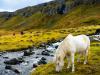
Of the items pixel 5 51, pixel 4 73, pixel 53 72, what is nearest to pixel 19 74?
pixel 4 73

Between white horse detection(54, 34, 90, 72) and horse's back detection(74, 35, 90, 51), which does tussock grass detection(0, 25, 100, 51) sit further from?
white horse detection(54, 34, 90, 72)

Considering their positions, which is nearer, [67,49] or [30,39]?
[67,49]

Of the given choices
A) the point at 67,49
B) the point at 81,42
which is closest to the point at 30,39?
the point at 81,42

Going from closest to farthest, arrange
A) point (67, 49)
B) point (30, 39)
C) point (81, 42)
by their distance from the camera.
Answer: point (67, 49)
point (81, 42)
point (30, 39)

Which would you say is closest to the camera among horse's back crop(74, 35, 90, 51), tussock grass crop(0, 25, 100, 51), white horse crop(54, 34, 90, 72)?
white horse crop(54, 34, 90, 72)

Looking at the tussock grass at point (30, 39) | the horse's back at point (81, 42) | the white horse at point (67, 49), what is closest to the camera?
the white horse at point (67, 49)

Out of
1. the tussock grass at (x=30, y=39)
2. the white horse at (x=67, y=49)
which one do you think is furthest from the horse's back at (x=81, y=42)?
the tussock grass at (x=30, y=39)

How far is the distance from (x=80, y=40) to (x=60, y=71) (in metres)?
4.02

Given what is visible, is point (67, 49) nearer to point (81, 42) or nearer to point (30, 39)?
point (81, 42)

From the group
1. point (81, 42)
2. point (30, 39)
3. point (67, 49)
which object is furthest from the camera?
point (30, 39)

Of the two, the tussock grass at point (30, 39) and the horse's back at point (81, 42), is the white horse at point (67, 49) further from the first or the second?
the tussock grass at point (30, 39)

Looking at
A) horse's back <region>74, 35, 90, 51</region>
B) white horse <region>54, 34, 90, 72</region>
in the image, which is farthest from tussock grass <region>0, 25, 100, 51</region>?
white horse <region>54, 34, 90, 72</region>

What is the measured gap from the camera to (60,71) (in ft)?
93.0

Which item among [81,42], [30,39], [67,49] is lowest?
[30,39]
